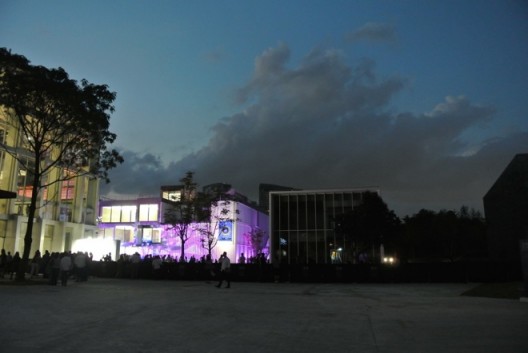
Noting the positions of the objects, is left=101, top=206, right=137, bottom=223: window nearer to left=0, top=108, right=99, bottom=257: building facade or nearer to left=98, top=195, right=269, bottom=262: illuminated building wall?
left=98, top=195, right=269, bottom=262: illuminated building wall

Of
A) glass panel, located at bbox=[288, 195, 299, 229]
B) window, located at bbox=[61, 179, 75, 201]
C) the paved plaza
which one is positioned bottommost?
the paved plaza

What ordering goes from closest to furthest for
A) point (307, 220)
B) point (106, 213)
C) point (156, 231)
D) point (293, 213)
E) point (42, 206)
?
point (42, 206) → point (307, 220) → point (293, 213) → point (156, 231) → point (106, 213)

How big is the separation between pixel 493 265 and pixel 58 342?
24361 mm

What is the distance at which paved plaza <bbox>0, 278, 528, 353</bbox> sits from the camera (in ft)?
21.7

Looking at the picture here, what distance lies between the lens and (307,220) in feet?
154

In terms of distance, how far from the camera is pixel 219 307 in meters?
11.7

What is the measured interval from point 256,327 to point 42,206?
84.8 ft

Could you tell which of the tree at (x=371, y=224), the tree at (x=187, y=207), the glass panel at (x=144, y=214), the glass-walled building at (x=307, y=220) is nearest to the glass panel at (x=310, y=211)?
the glass-walled building at (x=307, y=220)

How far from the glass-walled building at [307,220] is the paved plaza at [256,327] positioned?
3348cm

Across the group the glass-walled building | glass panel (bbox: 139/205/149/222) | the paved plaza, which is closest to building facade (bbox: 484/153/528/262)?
the glass-walled building

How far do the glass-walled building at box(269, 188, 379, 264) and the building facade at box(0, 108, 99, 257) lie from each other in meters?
19.9

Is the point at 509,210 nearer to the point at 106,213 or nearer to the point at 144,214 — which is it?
the point at 144,214

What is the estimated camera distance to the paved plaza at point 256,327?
6.61 m

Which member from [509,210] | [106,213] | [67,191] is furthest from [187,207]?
[509,210]
